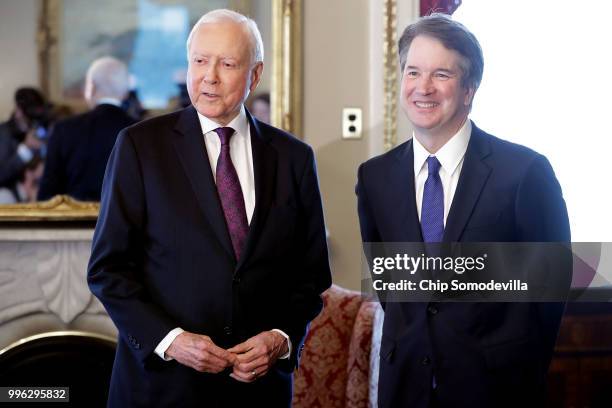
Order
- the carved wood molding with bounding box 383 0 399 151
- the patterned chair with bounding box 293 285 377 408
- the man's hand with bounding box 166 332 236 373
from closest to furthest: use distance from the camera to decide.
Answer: the man's hand with bounding box 166 332 236 373 → the patterned chair with bounding box 293 285 377 408 → the carved wood molding with bounding box 383 0 399 151

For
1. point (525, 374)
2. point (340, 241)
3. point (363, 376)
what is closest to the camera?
point (525, 374)

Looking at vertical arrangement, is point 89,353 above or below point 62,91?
below

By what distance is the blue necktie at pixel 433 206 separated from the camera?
2.01 m

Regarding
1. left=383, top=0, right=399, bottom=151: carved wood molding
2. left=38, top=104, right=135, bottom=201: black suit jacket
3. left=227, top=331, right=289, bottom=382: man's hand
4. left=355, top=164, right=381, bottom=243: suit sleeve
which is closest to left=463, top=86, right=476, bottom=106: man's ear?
left=355, top=164, right=381, bottom=243: suit sleeve

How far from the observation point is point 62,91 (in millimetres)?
3816

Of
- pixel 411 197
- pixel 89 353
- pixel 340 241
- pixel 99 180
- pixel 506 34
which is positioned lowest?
pixel 89 353

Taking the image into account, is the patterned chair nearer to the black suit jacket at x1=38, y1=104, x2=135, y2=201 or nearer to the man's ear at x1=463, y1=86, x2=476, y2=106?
the man's ear at x1=463, y1=86, x2=476, y2=106

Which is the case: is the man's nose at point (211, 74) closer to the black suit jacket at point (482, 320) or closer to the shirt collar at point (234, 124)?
the shirt collar at point (234, 124)

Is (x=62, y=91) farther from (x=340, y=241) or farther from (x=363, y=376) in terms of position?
(x=363, y=376)

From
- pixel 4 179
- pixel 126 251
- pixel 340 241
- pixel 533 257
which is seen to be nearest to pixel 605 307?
pixel 340 241

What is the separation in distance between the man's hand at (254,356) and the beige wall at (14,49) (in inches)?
90.5

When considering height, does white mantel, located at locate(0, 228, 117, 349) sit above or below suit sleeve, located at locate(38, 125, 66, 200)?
below

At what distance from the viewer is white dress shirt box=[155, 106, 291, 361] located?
2.10m

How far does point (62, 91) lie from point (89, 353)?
1.19 metres
